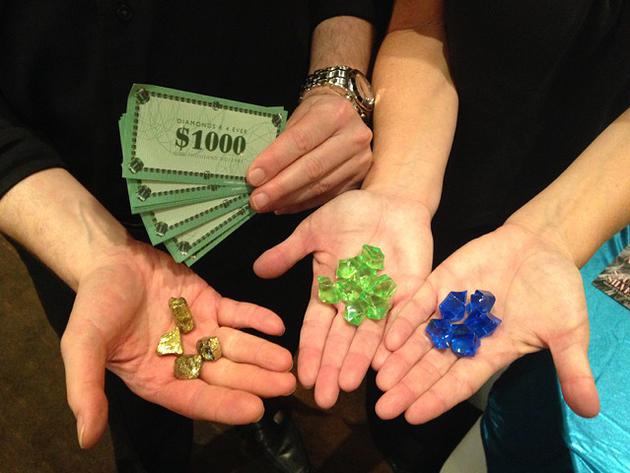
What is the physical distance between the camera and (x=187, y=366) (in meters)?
0.99

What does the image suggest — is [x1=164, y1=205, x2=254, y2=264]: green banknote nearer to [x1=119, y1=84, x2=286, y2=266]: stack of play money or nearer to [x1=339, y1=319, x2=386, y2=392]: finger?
[x1=119, y1=84, x2=286, y2=266]: stack of play money

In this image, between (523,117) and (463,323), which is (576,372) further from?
(523,117)

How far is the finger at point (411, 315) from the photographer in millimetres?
1033

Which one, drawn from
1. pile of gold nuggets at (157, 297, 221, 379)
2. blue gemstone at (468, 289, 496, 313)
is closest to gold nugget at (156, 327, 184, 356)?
pile of gold nuggets at (157, 297, 221, 379)

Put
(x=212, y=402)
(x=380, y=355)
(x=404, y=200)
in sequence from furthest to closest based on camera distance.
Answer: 1. (x=404, y=200)
2. (x=380, y=355)
3. (x=212, y=402)

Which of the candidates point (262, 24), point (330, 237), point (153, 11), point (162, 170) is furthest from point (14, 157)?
point (330, 237)

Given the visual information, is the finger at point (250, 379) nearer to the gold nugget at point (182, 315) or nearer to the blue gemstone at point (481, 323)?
the gold nugget at point (182, 315)

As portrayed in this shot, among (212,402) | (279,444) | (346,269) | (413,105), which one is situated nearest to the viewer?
(212,402)

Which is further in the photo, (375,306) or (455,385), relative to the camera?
(375,306)

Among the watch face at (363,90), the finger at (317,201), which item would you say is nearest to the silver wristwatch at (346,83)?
the watch face at (363,90)

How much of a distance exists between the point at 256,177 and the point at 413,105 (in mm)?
548

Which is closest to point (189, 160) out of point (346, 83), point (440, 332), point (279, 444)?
point (346, 83)

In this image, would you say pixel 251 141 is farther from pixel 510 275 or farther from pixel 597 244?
pixel 597 244

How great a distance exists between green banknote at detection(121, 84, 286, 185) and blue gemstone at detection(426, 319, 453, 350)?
0.58 metres
